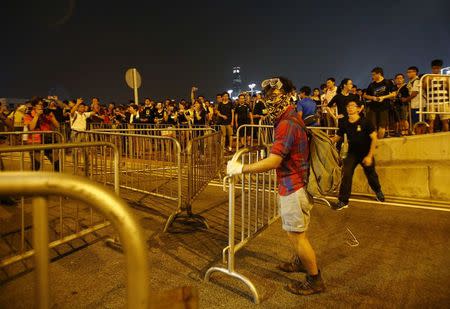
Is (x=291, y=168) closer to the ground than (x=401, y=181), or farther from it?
farther from it

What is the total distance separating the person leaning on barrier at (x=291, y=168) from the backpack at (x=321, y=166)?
73 mm

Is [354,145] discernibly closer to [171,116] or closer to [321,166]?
[321,166]

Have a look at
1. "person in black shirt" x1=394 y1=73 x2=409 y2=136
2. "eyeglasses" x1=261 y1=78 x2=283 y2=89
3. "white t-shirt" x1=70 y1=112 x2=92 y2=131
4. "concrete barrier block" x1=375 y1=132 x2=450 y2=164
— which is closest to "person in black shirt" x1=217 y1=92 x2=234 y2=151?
"white t-shirt" x1=70 y1=112 x2=92 y2=131

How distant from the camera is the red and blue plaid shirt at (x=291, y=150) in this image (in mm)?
3736

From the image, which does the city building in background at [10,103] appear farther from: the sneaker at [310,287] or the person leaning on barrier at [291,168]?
the sneaker at [310,287]

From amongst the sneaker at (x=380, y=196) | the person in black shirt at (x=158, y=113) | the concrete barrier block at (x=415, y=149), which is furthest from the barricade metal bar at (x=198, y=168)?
the person in black shirt at (x=158, y=113)

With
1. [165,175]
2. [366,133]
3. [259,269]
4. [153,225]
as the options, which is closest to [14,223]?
[153,225]

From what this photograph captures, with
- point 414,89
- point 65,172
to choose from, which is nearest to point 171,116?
point 414,89

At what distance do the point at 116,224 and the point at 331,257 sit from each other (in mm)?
3953

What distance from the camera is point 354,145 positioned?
746 centimetres

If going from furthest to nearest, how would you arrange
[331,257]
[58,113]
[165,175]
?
[58,113] → [165,175] → [331,257]

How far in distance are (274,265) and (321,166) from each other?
59.3 inches

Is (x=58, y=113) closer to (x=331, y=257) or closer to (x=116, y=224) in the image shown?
(x=331, y=257)

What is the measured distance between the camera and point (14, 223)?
6.43m
